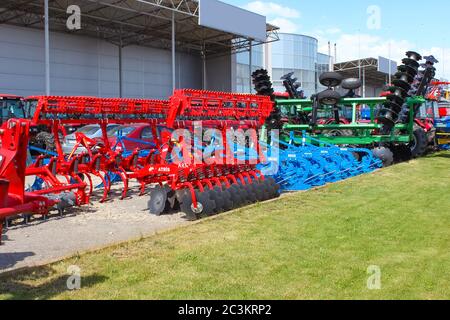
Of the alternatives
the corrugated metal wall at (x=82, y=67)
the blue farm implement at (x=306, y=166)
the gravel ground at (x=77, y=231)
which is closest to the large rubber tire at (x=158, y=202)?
the gravel ground at (x=77, y=231)

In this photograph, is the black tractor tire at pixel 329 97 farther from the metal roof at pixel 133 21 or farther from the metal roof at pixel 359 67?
the metal roof at pixel 359 67

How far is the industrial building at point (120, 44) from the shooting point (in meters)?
24.4

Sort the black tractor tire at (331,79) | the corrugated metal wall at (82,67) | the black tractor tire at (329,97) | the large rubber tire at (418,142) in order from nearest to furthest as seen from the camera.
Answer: the black tractor tire at (329,97), the black tractor tire at (331,79), the large rubber tire at (418,142), the corrugated metal wall at (82,67)

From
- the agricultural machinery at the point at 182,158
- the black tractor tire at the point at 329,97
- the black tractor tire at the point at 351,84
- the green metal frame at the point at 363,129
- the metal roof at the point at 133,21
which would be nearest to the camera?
the agricultural machinery at the point at 182,158

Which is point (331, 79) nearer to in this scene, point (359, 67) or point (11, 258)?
point (11, 258)

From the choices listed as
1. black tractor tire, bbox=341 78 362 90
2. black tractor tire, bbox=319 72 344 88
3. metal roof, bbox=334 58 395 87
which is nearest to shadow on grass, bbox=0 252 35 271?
black tractor tire, bbox=319 72 344 88

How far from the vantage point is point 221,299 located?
4.05 meters

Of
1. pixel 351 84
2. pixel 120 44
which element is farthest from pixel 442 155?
pixel 120 44

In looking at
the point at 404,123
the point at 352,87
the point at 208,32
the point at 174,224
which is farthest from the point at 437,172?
the point at 208,32

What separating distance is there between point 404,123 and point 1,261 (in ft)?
42.8

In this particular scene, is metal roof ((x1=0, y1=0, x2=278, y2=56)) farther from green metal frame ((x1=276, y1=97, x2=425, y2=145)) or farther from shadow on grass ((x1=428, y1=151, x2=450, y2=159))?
shadow on grass ((x1=428, y1=151, x2=450, y2=159))

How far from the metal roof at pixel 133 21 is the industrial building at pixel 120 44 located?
5 cm

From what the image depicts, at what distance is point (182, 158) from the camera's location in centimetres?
791

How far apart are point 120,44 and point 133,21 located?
2.26 metres
